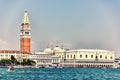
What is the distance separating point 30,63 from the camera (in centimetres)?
19900

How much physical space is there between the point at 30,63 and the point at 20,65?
11447mm

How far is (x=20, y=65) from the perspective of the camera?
188000 millimetres

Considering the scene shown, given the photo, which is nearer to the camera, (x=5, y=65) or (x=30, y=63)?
(x=5, y=65)

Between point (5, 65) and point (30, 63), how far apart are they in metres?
16.6

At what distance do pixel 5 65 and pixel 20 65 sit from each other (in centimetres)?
627

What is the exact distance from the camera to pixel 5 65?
185 metres
